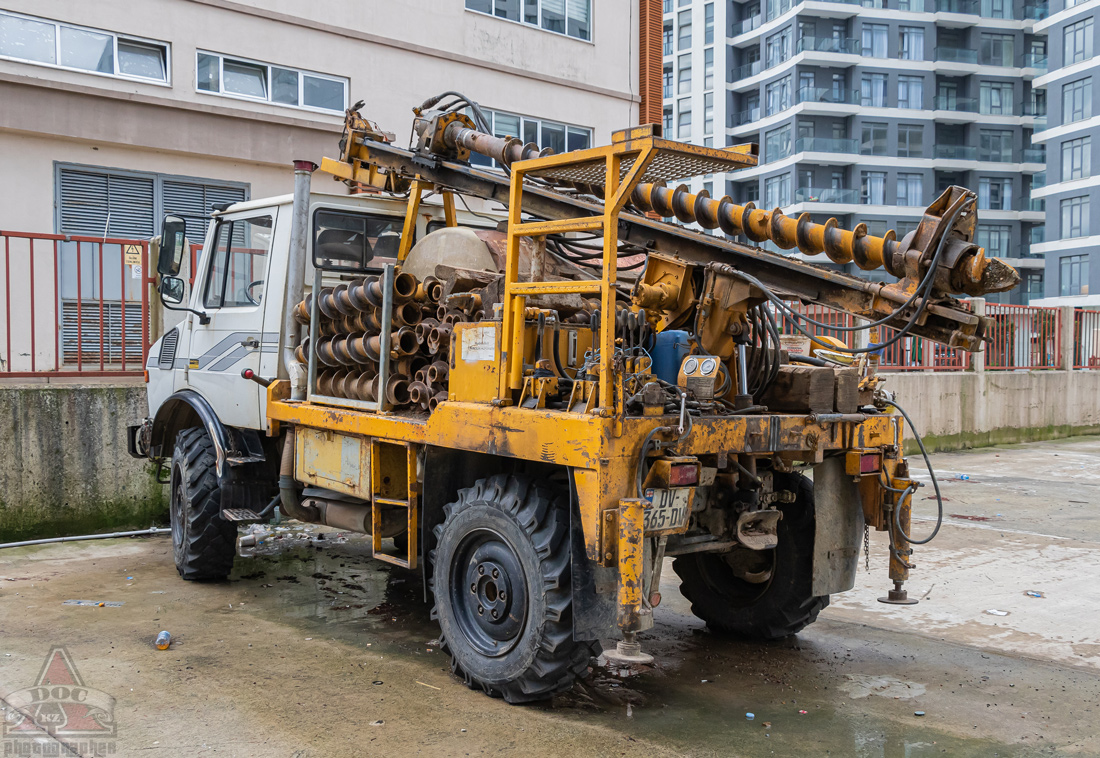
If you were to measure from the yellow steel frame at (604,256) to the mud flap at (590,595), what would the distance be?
0.56 m

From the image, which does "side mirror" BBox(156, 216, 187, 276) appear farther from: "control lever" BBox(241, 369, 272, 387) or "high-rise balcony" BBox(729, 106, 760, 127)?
"high-rise balcony" BBox(729, 106, 760, 127)

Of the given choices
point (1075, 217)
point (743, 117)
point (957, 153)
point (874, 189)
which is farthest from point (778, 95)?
point (1075, 217)

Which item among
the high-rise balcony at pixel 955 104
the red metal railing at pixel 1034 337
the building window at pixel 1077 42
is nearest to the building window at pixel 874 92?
the high-rise balcony at pixel 955 104

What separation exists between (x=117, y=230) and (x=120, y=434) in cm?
594

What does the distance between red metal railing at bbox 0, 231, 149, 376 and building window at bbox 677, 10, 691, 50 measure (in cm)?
6745

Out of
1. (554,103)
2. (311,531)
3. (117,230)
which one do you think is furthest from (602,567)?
(554,103)

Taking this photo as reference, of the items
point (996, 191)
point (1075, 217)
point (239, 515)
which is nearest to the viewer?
point (239, 515)

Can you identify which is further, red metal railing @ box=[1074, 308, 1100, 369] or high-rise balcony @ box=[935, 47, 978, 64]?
high-rise balcony @ box=[935, 47, 978, 64]

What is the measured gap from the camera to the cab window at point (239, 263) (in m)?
6.80

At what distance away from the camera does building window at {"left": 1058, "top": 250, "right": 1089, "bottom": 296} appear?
50.0 metres

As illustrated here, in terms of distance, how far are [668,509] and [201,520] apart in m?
3.92

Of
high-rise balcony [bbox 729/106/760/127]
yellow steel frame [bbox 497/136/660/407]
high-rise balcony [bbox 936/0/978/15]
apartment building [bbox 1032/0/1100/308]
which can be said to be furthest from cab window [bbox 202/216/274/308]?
high-rise balcony [bbox 936/0/978/15]

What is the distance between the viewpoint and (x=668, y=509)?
4352mm

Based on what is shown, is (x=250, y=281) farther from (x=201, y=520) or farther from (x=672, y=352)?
(x=672, y=352)
